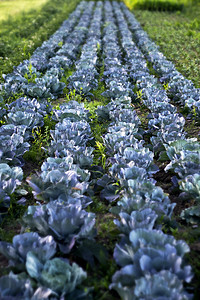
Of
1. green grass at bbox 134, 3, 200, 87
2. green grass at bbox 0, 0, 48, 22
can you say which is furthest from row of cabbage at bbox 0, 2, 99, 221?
green grass at bbox 0, 0, 48, 22

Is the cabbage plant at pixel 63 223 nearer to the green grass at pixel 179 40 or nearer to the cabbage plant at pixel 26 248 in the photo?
the cabbage plant at pixel 26 248

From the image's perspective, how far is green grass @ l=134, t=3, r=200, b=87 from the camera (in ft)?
24.5

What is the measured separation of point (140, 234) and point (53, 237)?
64 cm

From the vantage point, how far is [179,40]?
1106 cm

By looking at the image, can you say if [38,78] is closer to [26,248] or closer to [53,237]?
[53,237]

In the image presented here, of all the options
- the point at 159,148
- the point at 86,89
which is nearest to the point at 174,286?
the point at 159,148

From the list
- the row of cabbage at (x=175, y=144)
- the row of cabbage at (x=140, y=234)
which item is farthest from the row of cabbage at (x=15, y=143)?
the row of cabbage at (x=175, y=144)

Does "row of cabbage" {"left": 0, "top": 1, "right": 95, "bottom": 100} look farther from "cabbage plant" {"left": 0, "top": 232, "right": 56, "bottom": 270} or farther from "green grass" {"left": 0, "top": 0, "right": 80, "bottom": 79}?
"cabbage plant" {"left": 0, "top": 232, "right": 56, "bottom": 270}

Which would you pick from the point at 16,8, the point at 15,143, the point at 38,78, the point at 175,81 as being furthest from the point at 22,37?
the point at 16,8

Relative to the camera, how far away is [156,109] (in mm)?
4422

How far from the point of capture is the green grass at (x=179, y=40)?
295 inches

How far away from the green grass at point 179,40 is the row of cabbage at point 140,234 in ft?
12.9

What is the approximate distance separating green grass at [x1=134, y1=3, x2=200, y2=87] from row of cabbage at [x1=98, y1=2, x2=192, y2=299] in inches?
155

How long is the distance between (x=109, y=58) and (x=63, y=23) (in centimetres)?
747
